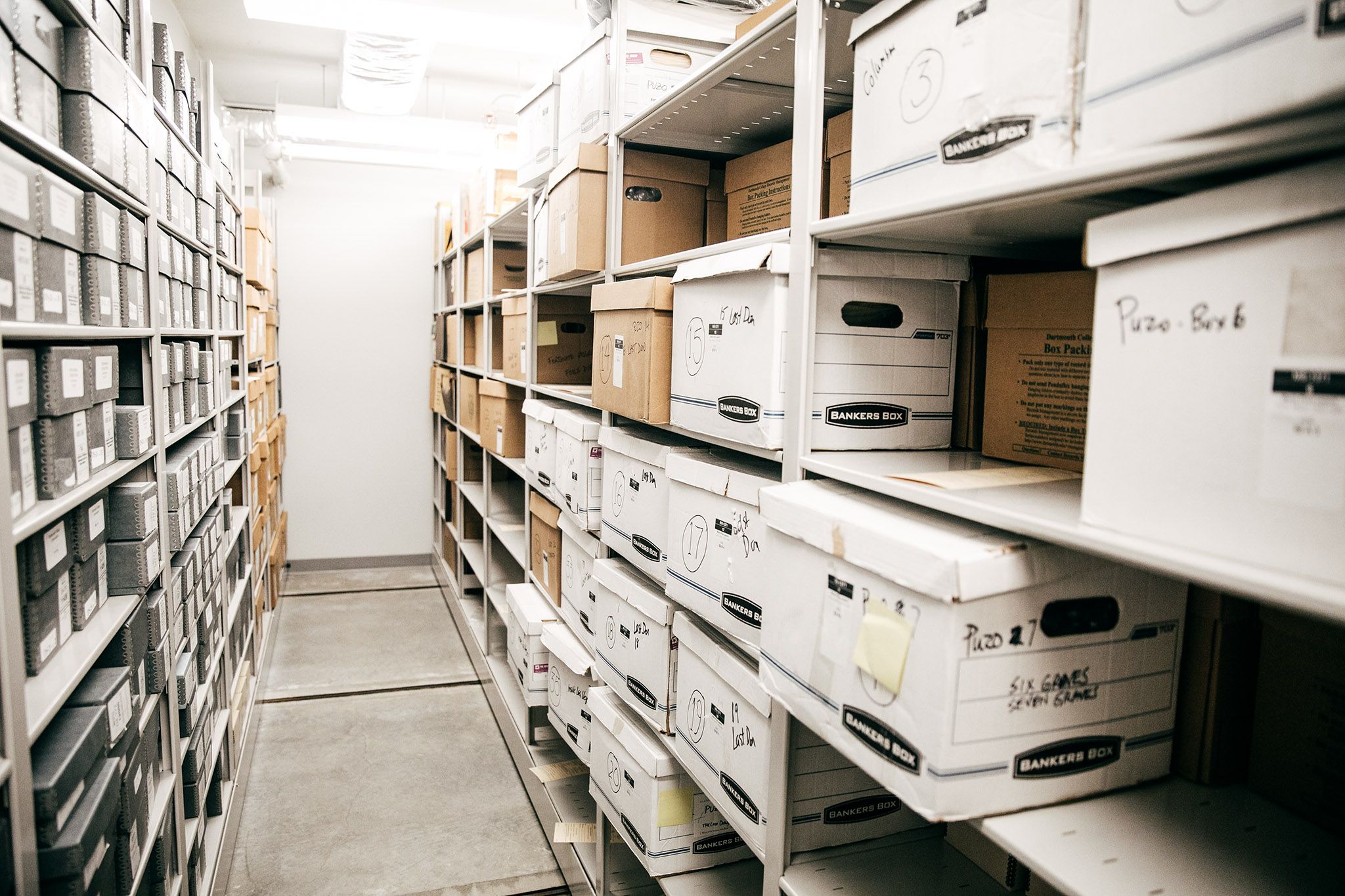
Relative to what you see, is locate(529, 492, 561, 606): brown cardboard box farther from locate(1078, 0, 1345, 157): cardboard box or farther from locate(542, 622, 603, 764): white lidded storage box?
locate(1078, 0, 1345, 157): cardboard box

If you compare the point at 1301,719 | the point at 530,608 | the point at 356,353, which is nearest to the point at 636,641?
the point at 530,608

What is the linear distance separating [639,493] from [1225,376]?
1.35m

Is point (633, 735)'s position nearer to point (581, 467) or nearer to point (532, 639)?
point (581, 467)

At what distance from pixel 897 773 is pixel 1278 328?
0.58 m

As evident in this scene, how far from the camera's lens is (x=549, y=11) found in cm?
351

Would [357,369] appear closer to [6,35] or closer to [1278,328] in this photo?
[6,35]

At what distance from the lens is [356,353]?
5.33m

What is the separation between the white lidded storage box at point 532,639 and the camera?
8.84 feet

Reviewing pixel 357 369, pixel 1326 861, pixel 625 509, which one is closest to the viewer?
pixel 1326 861

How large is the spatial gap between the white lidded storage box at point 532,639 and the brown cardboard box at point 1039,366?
5.84ft

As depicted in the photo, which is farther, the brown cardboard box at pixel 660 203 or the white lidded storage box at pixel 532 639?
the white lidded storage box at pixel 532 639

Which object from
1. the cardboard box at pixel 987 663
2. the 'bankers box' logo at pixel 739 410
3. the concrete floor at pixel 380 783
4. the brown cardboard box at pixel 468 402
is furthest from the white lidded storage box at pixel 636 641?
the brown cardboard box at pixel 468 402

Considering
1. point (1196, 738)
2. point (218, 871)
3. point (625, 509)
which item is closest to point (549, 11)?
point (625, 509)

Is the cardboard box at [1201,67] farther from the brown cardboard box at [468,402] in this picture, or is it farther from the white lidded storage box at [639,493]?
the brown cardboard box at [468,402]
